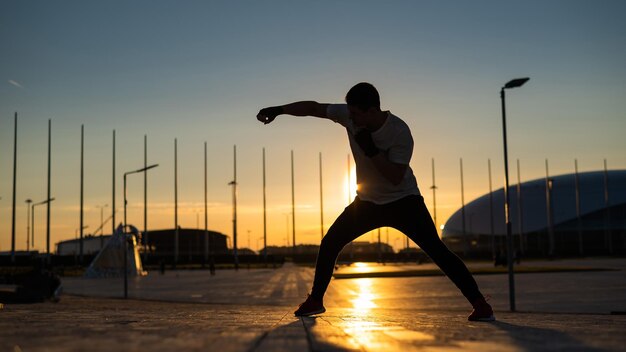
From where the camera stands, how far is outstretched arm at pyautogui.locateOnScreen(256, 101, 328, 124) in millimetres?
6391

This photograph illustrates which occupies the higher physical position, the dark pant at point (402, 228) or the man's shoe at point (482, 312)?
the dark pant at point (402, 228)

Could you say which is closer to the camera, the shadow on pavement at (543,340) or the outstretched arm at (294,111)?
the shadow on pavement at (543,340)

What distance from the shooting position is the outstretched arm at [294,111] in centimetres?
639

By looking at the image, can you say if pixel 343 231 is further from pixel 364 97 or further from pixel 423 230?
pixel 364 97

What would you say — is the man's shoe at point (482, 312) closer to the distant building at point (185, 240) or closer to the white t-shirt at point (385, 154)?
the white t-shirt at point (385, 154)

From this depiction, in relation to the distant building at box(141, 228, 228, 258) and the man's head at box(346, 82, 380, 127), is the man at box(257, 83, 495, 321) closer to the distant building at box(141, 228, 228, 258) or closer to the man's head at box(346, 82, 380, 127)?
the man's head at box(346, 82, 380, 127)

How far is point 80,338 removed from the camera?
3.96 metres

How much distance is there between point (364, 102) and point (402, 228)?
1100 mm

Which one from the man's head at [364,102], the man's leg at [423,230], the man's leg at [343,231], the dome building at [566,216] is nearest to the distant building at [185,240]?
the dome building at [566,216]

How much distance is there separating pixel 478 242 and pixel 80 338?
14102 centimetres

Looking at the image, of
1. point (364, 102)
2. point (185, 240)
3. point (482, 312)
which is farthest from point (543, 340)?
point (185, 240)

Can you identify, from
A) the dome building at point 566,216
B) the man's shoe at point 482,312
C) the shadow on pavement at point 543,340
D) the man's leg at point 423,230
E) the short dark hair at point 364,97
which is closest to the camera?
the shadow on pavement at point 543,340

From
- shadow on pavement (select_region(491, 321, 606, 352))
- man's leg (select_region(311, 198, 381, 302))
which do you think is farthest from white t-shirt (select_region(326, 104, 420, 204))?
shadow on pavement (select_region(491, 321, 606, 352))

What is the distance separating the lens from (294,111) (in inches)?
253
